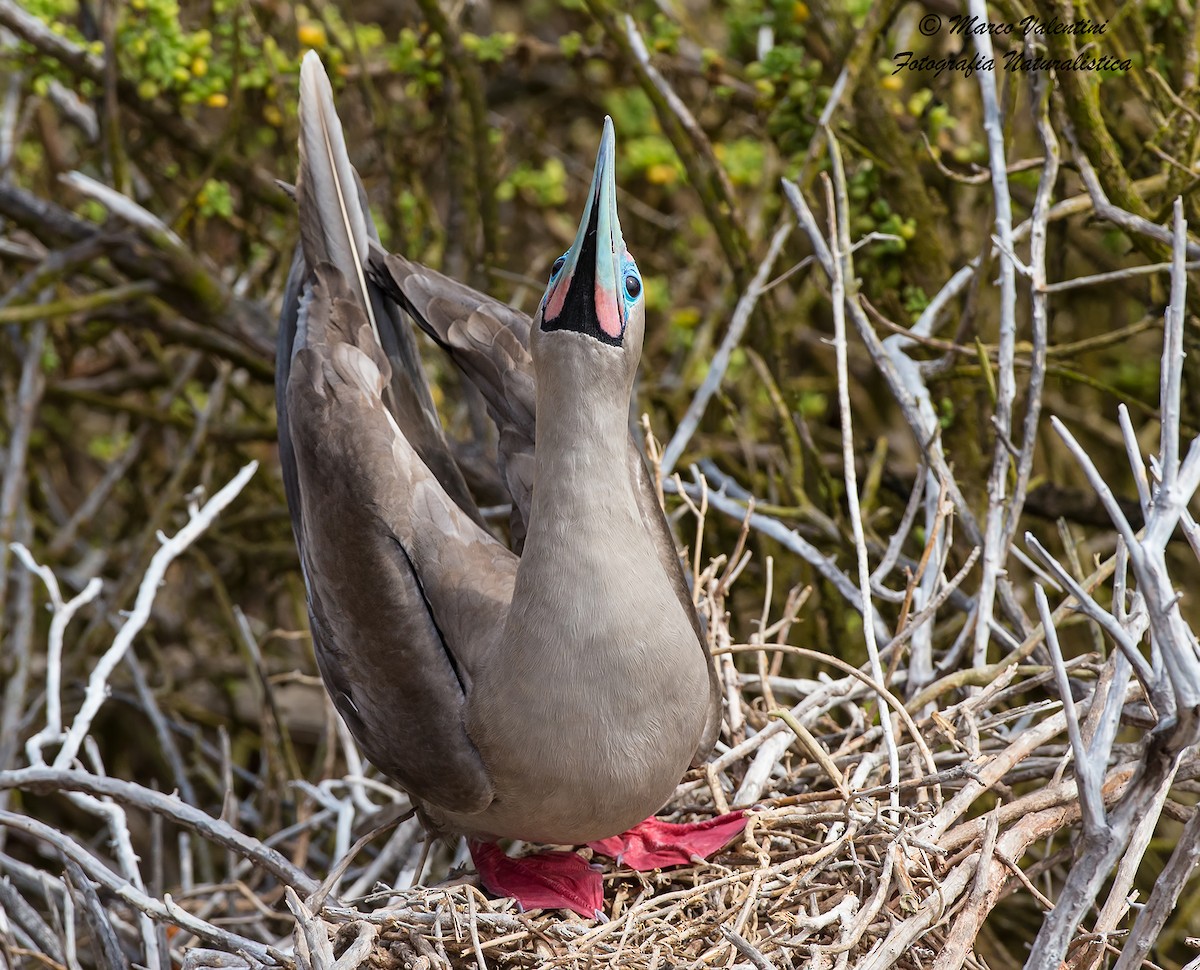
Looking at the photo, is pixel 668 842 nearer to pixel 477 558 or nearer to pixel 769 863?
pixel 769 863

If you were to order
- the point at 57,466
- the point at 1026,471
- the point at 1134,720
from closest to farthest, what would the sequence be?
the point at 1134,720 < the point at 1026,471 < the point at 57,466

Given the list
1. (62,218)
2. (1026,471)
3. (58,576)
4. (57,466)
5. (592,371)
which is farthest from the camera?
(57,466)

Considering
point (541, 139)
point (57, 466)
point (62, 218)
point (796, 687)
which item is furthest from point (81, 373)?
point (796, 687)

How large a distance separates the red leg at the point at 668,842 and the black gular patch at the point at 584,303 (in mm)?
1179

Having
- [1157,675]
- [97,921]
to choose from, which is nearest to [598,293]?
[1157,675]

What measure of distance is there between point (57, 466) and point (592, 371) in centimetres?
432

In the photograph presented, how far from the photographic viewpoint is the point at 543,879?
3.22 m

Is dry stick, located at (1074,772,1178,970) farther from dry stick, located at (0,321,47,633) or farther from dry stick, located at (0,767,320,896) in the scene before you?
dry stick, located at (0,321,47,633)

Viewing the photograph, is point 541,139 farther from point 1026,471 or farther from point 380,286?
point 1026,471

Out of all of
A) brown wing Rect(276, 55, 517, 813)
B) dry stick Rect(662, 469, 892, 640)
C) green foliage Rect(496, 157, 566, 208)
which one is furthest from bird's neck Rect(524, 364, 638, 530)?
green foliage Rect(496, 157, 566, 208)

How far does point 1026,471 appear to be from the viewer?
332 cm

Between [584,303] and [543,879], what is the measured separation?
1.36m

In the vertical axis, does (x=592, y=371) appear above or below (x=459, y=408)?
above

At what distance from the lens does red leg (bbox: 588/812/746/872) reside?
3182 mm
